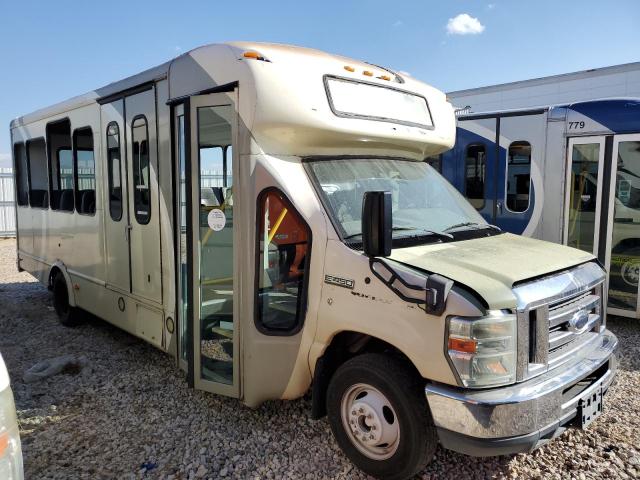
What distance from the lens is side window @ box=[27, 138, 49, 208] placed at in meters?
7.42

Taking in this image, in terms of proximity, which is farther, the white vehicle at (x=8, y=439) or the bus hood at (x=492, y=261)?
the bus hood at (x=492, y=261)

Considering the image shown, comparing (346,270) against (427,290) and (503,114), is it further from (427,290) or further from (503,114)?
(503,114)

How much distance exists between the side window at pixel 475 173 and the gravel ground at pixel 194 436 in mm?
3131

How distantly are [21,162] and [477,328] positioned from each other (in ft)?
26.8

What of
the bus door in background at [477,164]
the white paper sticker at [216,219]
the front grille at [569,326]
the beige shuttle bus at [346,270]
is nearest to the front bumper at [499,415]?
the beige shuttle bus at [346,270]

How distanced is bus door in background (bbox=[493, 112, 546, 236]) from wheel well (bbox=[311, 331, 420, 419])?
15.9ft

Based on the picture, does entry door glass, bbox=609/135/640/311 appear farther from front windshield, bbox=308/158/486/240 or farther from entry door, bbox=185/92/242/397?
entry door, bbox=185/92/242/397

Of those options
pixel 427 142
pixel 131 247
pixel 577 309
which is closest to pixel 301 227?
pixel 427 142

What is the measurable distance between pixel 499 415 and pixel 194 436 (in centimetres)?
229

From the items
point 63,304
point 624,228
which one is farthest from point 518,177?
point 63,304

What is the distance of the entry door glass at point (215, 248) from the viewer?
12.8 feet

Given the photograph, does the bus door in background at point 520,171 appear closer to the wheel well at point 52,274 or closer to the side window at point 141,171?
the side window at point 141,171

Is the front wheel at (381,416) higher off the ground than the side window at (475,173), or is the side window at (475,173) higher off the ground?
the side window at (475,173)

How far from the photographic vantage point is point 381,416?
3.20 metres
